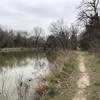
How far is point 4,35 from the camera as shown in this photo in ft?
234

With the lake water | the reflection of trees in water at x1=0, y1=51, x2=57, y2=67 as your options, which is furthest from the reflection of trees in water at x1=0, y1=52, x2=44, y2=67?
the lake water

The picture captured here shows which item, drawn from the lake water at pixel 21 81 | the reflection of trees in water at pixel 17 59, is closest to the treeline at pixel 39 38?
the reflection of trees in water at pixel 17 59

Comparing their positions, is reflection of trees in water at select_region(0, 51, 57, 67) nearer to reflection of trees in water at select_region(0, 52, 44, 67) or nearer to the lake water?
reflection of trees in water at select_region(0, 52, 44, 67)

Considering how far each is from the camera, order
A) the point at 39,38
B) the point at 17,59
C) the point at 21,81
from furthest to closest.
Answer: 1. the point at 39,38
2. the point at 17,59
3. the point at 21,81

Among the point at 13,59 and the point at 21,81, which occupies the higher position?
the point at 21,81

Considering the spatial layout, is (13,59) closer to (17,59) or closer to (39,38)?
(17,59)

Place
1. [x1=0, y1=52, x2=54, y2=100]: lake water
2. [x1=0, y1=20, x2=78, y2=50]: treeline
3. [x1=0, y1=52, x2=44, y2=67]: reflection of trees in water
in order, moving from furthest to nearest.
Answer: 1. [x1=0, y1=20, x2=78, y2=50]: treeline
2. [x1=0, y1=52, x2=44, y2=67]: reflection of trees in water
3. [x1=0, y1=52, x2=54, y2=100]: lake water

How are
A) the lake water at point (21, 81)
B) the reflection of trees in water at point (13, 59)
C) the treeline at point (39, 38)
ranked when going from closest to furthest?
the lake water at point (21, 81), the reflection of trees in water at point (13, 59), the treeline at point (39, 38)

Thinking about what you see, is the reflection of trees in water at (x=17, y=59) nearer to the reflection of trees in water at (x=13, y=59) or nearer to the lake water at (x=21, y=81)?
the reflection of trees in water at (x=13, y=59)

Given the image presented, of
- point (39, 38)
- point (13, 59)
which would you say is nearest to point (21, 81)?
point (13, 59)

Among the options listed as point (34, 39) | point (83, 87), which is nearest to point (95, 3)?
point (83, 87)

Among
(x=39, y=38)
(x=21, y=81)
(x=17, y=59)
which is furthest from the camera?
(x=39, y=38)

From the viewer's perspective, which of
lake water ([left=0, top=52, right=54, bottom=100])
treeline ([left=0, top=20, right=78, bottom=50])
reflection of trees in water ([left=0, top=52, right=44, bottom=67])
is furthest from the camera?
treeline ([left=0, top=20, right=78, bottom=50])

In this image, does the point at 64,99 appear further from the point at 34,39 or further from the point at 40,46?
the point at 34,39
